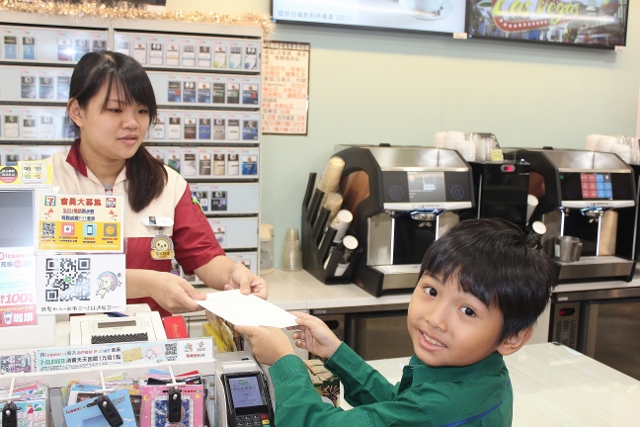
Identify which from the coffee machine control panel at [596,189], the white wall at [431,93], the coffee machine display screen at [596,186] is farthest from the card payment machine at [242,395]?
the coffee machine display screen at [596,186]

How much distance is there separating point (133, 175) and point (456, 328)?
1.28 metres

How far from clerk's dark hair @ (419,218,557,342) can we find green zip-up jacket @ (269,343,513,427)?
10 centimetres

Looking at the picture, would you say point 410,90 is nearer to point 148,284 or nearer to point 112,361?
point 148,284

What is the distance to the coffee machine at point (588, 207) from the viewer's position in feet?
11.1

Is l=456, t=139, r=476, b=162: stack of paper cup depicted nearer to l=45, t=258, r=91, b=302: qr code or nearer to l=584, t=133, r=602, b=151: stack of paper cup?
l=584, t=133, r=602, b=151: stack of paper cup

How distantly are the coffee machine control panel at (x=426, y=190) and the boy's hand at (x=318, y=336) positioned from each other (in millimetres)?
1564

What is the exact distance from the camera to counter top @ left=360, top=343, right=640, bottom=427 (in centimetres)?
188

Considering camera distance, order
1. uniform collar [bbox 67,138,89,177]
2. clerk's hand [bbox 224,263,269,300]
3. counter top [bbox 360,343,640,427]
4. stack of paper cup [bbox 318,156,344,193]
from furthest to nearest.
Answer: stack of paper cup [bbox 318,156,344,193], uniform collar [bbox 67,138,89,177], counter top [bbox 360,343,640,427], clerk's hand [bbox 224,263,269,300]

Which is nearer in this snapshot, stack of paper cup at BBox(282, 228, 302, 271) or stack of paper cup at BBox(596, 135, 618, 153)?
stack of paper cup at BBox(282, 228, 302, 271)

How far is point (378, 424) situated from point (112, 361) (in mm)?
510

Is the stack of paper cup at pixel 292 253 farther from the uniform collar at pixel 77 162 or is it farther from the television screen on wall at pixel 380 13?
the uniform collar at pixel 77 162

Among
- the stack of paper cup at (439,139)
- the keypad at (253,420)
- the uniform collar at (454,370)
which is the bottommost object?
the keypad at (253,420)

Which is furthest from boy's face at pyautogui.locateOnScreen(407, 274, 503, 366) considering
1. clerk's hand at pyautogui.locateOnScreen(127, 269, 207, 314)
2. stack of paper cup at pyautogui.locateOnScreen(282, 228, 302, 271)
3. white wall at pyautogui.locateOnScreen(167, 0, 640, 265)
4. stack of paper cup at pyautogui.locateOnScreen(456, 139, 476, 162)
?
white wall at pyautogui.locateOnScreen(167, 0, 640, 265)

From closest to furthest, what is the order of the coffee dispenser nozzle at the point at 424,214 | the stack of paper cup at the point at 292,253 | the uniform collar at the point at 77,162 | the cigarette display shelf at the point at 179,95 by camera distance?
the uniform collar at the point at 77,162, the cigarette display shelf at the point at 179,95, the coffee dispenser nozzle at the point at 424,214, the stack of paper cup at the point at 292,253
